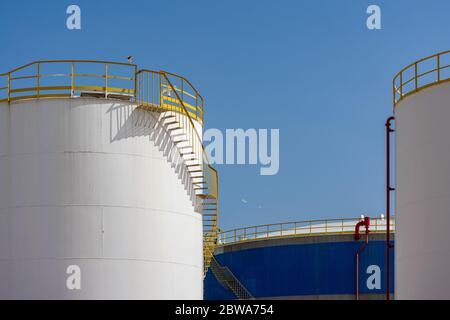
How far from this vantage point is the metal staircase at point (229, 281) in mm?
43153

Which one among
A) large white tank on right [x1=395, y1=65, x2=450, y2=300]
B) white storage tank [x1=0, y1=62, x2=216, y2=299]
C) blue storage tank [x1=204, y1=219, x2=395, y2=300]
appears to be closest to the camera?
large white tank on right [x1=395, y1=65, x2=450, y2=300]

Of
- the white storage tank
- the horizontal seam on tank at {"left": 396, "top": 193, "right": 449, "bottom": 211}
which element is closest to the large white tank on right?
the horizontal seam on tank at {"left": 396, "top": 193, "right": 449, "bottom": 211}

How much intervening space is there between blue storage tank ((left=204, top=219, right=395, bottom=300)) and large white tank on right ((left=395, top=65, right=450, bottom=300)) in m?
13.3

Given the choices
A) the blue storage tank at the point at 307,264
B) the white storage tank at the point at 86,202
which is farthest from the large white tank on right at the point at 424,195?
the blue storage tank at the point at 307,264

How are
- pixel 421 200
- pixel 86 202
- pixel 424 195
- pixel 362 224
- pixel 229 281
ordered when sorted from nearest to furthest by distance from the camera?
pixel 424 195 → pixel 421 200 → pixel 86 202 → pixel 362 224 → pixel 229 281

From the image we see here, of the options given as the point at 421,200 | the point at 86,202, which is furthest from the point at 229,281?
the point at 421,200

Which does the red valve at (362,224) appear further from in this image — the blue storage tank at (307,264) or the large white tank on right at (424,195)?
the large white tank on right at (424,195)

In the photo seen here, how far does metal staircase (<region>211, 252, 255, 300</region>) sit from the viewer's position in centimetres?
4315

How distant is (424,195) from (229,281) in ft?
69.2

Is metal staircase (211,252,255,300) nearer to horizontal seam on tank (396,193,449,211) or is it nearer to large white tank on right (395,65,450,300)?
large white tank on right (395,65,450,300)

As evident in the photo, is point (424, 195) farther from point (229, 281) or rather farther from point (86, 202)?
point (229, 281)

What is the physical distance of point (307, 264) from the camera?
41.1 m

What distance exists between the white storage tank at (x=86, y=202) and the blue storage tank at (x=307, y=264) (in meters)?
13.8
